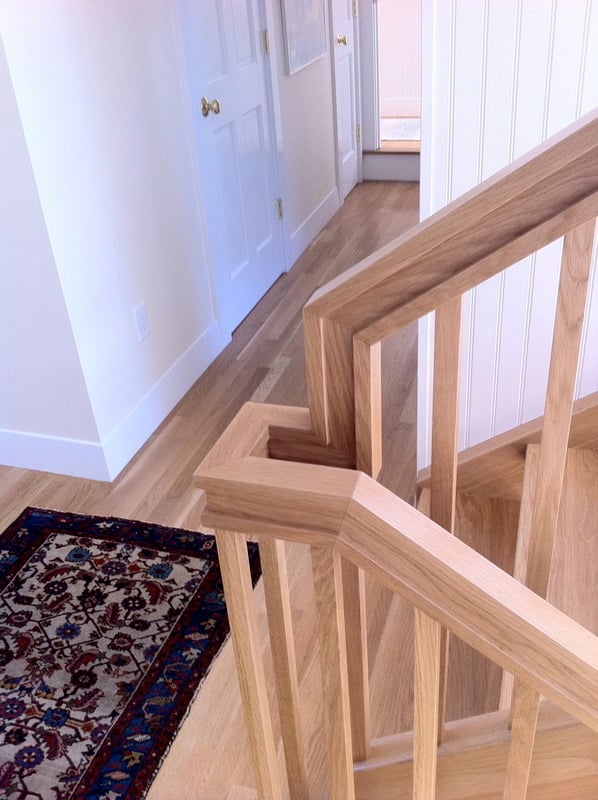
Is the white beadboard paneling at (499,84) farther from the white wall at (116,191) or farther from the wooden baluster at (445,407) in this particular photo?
the white wall at (116,191)

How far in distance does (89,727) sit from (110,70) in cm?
191

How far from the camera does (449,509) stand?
41.2 inches

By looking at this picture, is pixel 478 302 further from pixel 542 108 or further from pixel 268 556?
pixel 268 556

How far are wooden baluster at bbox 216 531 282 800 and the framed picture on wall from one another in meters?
3.36

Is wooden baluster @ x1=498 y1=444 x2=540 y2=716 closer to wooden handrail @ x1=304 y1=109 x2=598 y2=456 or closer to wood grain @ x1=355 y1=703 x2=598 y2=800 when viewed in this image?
wood grain @ x1=355 y1=703 x2=598 y2=800

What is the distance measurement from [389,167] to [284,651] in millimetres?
4965

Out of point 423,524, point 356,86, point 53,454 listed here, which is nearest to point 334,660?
point 423,524

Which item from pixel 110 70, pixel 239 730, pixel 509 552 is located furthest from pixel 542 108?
pixel 239 730

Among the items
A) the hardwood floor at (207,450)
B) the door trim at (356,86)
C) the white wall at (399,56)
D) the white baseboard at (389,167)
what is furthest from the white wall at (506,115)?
the white wall at (399,56)

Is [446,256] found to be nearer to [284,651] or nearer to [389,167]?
[284,651]

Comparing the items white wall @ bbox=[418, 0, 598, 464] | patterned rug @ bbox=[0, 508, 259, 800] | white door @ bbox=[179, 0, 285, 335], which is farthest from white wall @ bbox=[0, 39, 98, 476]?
white wall @ bbox=[418, 0, 598, 464]

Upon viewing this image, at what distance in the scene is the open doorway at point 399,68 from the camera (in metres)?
6.33

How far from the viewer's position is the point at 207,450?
269cm

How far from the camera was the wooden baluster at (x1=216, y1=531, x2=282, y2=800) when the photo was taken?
2.96ft
